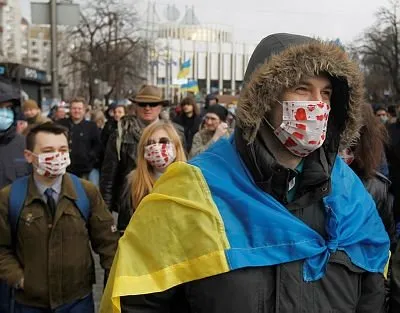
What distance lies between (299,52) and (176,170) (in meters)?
0.56

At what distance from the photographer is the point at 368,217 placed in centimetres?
207

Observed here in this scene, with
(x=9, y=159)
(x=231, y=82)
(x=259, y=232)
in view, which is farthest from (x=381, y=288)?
(x=231, y=82)

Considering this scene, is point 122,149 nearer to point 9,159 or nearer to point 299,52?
point 9,159

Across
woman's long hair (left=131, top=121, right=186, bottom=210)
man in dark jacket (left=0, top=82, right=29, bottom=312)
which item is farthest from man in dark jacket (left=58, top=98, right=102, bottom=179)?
woman's long hair (left=131, top=121, right=186, bottom=210)

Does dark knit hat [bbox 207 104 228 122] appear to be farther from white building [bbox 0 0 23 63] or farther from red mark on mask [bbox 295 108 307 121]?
white building [bbox 0 0 23 63]

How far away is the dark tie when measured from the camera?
11.4 ft

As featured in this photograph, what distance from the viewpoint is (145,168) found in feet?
14.2

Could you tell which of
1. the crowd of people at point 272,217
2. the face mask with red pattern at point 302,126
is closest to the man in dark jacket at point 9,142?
the crowd of people at point 272,217

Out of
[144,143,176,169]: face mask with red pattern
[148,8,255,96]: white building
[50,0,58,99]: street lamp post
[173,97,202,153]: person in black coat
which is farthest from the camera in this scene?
[148,8,255,96]: white building

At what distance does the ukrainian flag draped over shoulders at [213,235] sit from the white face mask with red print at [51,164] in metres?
1.78

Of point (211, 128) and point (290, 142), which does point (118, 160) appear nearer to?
point (211, 128)

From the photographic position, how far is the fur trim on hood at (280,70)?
1.95 m

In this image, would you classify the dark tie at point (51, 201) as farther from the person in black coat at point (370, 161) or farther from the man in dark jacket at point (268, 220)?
the person in black coat at point (370, 161)

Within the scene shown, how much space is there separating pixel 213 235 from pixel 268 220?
18 centimetres
